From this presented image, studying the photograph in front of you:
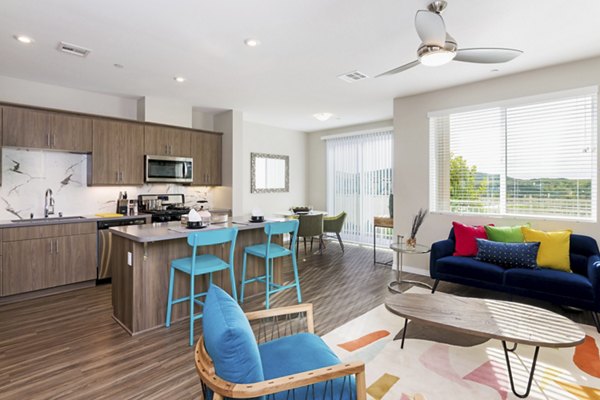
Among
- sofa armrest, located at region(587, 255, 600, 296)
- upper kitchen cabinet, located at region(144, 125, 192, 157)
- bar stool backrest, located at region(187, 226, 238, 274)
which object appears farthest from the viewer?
upper kitchen cabinet, located at region(144, 125, 192, 157)

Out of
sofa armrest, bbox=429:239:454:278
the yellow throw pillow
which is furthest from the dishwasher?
the yellow throw pillow

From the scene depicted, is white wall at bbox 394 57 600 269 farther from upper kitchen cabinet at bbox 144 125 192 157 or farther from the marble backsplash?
the marble backsplash

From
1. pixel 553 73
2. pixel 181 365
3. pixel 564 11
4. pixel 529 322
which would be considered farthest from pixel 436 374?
pixel 553 73

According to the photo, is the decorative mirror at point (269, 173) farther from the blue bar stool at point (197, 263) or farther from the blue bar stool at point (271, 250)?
the blue bar stool at point (197, 263)

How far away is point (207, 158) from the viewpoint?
5957 millimetres

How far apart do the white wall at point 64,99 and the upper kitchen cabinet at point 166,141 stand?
535 millimetres

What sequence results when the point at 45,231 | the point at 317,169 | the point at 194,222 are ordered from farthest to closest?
1. the point at 317,169
2. the point at 45,231
3. the point at 194,222

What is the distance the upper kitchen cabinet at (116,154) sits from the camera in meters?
4.56

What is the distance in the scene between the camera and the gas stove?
5.00 m

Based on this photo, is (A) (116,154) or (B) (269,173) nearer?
(A) (116,154)

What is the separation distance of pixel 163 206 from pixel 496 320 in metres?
5.01

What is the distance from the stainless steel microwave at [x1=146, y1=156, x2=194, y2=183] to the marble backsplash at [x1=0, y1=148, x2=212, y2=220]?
46 centimetres

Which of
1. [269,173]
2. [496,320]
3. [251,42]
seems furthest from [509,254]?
[269,173]

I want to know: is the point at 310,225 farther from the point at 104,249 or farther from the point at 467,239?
the point at 104,249
